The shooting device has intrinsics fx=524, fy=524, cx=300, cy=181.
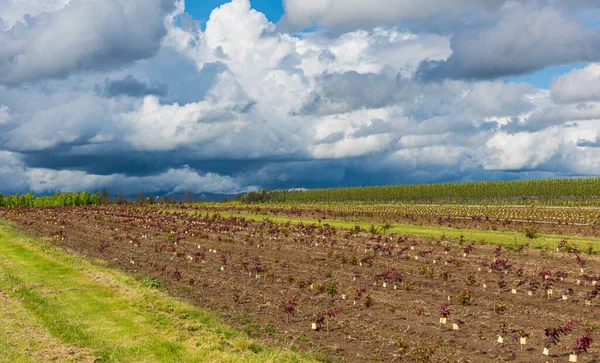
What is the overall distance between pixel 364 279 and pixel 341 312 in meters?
4.54

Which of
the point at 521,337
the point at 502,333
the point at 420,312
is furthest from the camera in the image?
the point at 420,312

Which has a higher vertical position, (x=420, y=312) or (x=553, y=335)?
(x=553, y=335)

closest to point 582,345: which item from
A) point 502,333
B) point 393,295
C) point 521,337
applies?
point 521,337

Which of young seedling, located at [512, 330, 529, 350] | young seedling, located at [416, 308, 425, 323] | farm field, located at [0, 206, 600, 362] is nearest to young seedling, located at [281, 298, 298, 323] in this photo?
farm field, located at [0, 206, 600, 362]

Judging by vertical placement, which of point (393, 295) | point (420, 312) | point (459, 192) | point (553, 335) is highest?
point (459, 192)

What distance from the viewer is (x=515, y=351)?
10.7 meters

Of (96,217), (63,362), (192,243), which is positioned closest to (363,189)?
(96,217)

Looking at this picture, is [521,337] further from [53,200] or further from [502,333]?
[53,200]

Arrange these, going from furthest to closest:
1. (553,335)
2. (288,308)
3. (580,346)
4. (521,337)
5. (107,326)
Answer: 1. (288,308)
2. (107,326)
3. (521,337)
4. (553,335)
5. (580,346)

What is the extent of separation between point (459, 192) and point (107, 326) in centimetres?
11763

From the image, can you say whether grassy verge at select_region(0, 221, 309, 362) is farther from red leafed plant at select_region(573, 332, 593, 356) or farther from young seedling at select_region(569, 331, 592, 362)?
red leafed plant at select_region(573, 332, 593, 356)

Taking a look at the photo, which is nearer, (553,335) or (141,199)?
(553,335)

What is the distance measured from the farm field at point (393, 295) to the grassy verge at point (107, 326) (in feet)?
3.53

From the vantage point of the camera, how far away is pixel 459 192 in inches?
4811
